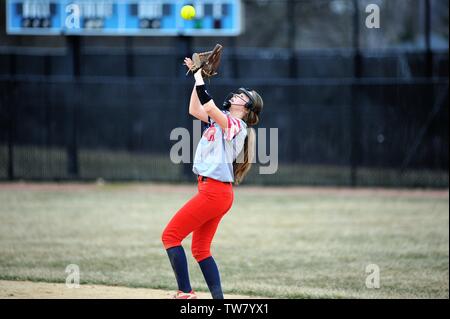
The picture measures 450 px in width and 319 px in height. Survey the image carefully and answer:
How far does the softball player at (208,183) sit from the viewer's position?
677cm

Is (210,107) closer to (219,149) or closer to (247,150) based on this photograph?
(219,149)

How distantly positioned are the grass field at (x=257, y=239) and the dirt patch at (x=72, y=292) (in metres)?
0.39

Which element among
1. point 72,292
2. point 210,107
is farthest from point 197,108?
point 72,292

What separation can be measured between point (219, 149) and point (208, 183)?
1.01 feet

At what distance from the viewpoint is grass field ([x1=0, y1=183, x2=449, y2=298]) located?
9570 mm

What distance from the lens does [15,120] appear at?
1894 centimetres

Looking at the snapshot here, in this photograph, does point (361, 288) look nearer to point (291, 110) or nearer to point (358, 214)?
point (358, 214)

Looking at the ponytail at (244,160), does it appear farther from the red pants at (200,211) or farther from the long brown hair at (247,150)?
the red pants at (200,211)

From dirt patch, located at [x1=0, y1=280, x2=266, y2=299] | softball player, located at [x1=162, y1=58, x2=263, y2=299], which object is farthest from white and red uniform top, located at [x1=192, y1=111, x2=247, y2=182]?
dirt patch, located at [x1=0, y1=280, x2=266, y2=299]

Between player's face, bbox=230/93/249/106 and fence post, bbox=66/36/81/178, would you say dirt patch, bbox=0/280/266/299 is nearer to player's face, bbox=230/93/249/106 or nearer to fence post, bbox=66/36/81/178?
player's face, bbox=230/93/249/106

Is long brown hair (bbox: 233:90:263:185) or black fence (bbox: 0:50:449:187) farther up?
long brown hair (bbox: 233:90:263:185)

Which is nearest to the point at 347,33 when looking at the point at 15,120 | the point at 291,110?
the point at 291,110

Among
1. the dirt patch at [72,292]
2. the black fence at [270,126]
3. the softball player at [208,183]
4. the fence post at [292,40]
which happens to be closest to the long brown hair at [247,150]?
the softball player at [208,183]
